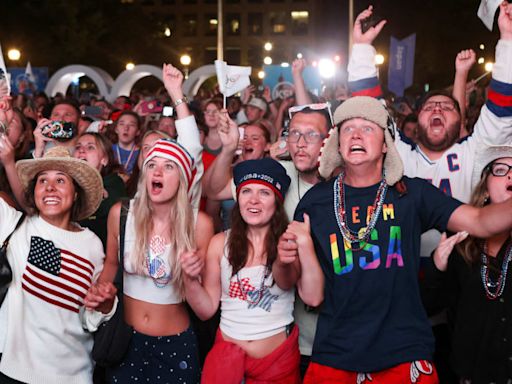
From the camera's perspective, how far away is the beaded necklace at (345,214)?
3408 mm

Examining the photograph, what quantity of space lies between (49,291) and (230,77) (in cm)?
308

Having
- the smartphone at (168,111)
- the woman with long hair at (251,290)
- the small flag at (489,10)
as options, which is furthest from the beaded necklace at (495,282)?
the smartphone at (168,111)

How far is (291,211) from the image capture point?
4.21 m

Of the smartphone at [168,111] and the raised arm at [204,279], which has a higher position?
the smartphone at [168,111]

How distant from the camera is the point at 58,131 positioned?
218 inches

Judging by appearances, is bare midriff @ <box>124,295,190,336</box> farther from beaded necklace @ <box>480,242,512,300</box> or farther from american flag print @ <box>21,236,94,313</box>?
beaded necklace @ <box>480,242,512,300</box>

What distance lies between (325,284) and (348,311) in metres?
0.23

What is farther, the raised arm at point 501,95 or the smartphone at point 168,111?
the smartphone at point 168,111

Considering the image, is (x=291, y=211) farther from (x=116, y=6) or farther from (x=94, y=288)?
(x=116, y=6)

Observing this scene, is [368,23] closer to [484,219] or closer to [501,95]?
[501,95]

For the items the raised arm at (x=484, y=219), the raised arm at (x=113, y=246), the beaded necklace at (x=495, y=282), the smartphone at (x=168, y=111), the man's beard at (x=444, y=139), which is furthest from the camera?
the smartphone at (x=168, y=111)

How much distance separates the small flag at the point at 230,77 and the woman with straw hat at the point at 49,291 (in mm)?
2158

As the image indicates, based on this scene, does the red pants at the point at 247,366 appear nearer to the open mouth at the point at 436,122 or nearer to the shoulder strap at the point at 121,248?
the shoulder strap at the point at 121,248

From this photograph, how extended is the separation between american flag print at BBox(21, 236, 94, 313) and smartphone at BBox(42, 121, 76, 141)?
186 cm
